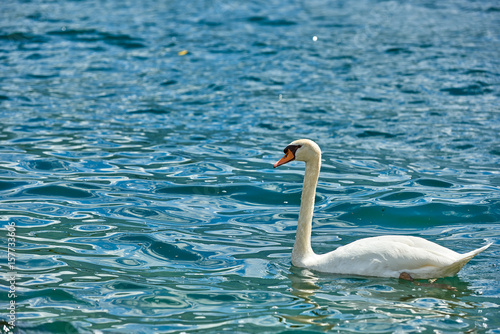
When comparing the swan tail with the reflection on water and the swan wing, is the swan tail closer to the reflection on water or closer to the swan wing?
the swan wing

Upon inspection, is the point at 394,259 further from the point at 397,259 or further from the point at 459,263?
the point at 459,263

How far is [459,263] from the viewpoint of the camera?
21.4 ft

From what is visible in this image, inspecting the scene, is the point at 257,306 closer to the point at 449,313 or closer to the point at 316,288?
the point at 316,288

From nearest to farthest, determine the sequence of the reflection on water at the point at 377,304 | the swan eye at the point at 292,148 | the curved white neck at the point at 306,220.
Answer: the reflection on water at the point at 377,304, the curved white neck at the point at 306,220, the swan eye at the point at 292,148

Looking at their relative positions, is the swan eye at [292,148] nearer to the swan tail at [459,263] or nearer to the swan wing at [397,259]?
the swan wing at [397,259]

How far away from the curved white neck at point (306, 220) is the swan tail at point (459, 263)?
1.30 m

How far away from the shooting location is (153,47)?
19.2 meters

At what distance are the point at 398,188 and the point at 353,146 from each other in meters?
2.29

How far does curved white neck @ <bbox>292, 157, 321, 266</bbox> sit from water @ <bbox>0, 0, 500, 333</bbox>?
21cm

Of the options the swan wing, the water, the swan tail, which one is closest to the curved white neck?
the water

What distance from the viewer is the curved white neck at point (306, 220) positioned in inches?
281

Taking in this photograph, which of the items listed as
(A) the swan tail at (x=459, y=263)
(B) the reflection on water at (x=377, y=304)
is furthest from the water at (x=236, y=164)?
(A) the swan tail at (x=459, y=263)

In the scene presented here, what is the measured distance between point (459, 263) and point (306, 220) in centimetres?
158

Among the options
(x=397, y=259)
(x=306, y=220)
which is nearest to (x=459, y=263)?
(x=397, y=259)
